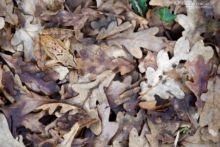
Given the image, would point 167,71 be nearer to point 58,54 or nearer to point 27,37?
point 58,54

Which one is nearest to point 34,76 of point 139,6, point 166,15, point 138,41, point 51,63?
point 51,63

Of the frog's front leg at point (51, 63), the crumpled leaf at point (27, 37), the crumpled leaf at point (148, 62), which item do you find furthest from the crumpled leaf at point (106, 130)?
the crumpled leaf at point (27, 37)

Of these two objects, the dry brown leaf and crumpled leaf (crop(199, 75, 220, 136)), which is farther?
the dry brown leaf

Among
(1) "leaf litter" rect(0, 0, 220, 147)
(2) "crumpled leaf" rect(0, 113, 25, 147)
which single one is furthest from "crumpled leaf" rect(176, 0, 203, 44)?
(2) "crumpled leaf" rect(0, 113, 25, 147)

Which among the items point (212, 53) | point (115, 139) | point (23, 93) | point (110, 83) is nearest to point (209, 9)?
point (212, 53)

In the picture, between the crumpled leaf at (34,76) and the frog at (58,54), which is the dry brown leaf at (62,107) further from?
the frog at (58,54)

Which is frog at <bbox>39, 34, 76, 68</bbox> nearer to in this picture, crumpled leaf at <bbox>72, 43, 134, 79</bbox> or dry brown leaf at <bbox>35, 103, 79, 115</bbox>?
crumpled leaf at <bbox>72, 43, 134, 79</bbox>

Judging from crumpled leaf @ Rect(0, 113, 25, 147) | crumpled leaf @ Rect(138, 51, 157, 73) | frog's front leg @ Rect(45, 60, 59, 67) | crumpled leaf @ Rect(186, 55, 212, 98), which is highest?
frog's front leg @ Rect(45, 60, 59, 67)
